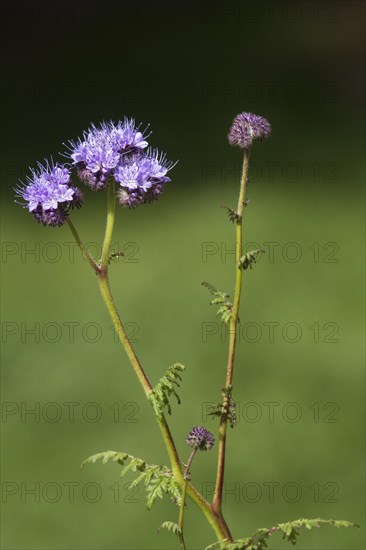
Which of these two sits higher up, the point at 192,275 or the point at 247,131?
the point at 192,275

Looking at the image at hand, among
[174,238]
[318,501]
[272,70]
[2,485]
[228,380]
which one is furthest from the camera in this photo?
[272,70]

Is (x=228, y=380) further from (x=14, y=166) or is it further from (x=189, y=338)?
(x=14, y=166)

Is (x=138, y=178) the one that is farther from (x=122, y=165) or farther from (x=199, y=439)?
(x=199, y=439)

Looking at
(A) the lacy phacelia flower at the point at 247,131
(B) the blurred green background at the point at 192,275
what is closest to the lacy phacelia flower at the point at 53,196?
(A) the lacy phacelia flower at the point at 247,131

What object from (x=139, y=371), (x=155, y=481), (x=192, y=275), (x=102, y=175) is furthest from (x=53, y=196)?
(x=192, y=275)

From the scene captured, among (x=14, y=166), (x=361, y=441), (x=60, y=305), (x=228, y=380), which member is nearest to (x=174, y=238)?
(x=60, y=305)

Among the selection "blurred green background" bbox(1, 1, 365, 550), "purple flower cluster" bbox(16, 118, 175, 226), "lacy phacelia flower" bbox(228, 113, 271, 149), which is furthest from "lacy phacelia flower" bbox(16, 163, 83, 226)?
"blurred green background" bbox(1, 1, 365, 550)
